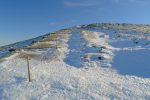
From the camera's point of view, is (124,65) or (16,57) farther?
(16,57)

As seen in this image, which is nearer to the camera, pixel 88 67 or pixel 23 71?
pixel 23 71

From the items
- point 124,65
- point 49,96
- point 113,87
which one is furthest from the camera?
point 124,65

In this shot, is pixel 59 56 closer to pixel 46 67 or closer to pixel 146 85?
pixel 46 67

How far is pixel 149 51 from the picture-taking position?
1965 inches

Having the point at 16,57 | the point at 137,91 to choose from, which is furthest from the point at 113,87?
the point at 16,57

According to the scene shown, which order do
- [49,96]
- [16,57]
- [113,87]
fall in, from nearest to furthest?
[49,96], [113,87], [16,57]

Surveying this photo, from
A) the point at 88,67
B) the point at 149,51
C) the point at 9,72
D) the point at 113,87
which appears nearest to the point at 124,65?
the point at 88,67

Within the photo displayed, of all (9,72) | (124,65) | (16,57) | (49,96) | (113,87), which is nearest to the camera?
(49,96)

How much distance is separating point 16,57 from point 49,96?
22432 millimetres

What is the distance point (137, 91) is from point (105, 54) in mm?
21007

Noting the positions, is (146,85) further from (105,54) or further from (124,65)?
(105,54)

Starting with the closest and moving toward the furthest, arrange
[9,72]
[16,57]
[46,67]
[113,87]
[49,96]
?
[49,96], [113,87], [9,72], [46,67], [16,57]

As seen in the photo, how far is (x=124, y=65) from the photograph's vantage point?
42156 millimetres

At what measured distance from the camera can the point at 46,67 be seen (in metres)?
39.6
